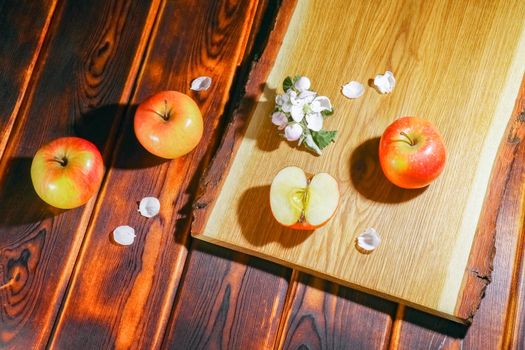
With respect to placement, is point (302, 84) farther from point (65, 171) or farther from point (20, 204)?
point (20, 204)

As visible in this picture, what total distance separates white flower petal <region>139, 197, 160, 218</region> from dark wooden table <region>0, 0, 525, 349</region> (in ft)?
0.06

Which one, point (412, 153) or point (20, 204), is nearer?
point (412, 153)

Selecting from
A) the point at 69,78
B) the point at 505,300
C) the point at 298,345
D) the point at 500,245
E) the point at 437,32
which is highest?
the point at 437,32

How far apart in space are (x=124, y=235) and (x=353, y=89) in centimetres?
56

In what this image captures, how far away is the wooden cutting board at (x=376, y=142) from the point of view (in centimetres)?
115

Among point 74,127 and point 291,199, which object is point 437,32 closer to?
point 291,199

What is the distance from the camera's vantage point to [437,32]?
1.27 metres

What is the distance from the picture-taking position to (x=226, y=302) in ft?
4.10

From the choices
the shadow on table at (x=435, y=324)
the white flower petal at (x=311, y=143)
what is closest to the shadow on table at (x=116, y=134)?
the white flower petal at (x=311, y=143)

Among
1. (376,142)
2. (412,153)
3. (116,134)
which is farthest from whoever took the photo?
(116,134)

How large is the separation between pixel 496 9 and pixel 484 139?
29 cm

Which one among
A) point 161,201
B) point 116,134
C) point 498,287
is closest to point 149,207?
point 161,201

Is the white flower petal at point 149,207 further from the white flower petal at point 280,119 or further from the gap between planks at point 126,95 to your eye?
the white flower petal at point 280,119

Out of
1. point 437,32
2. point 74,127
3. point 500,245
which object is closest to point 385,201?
Result: point 500,245
